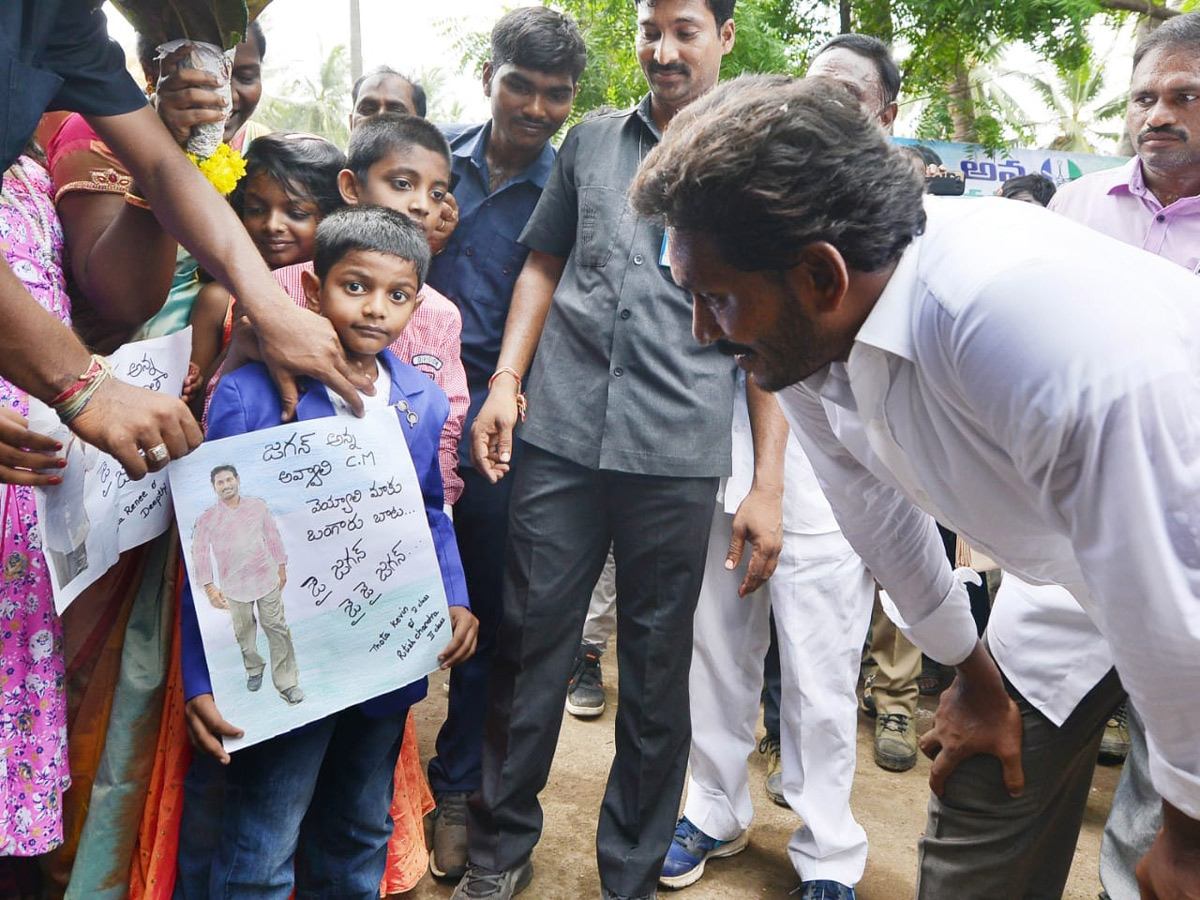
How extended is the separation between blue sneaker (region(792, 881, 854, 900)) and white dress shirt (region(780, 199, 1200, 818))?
4.45 ft

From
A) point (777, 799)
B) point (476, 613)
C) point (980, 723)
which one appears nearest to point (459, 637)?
point (476, 613)

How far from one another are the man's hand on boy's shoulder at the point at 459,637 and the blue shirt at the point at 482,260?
2.24 feet

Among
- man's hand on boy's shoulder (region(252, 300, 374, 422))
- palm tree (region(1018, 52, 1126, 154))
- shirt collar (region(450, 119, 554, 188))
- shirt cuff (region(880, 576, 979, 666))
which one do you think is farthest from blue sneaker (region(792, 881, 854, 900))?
palm tree (region(1018, 52, 1126, 154))

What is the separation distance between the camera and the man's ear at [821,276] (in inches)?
49.1

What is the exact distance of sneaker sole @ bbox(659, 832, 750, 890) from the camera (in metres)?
2.54

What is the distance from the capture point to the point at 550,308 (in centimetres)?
252

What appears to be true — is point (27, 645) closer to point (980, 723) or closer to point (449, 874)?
point (449, 874)

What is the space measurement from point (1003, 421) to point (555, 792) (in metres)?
2.28

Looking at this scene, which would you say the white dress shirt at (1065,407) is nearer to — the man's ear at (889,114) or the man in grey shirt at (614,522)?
the man in grey shirt at (614,522)

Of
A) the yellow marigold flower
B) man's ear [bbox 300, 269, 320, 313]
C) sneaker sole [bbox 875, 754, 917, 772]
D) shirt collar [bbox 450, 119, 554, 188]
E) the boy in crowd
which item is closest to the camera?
the yellow marigold flower

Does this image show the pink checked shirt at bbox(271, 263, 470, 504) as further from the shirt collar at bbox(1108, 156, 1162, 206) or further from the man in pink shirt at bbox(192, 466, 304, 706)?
the shirt collar at bbox(1108, 156, 1162, 206)

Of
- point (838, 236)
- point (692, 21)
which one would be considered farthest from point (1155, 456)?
point (692, 21)

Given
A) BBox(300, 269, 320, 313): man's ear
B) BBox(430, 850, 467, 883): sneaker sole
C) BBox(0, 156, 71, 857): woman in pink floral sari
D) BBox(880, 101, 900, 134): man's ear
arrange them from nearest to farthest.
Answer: BBox(0, 156, 71, 857): woman in pink floral sari
BBox(300, 269, 320, 313): man's ear
BBox(430, 850, 467, 883): sneaker sole
BBox(880, 101, 900, 134): man's ear

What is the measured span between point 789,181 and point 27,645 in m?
1.60
